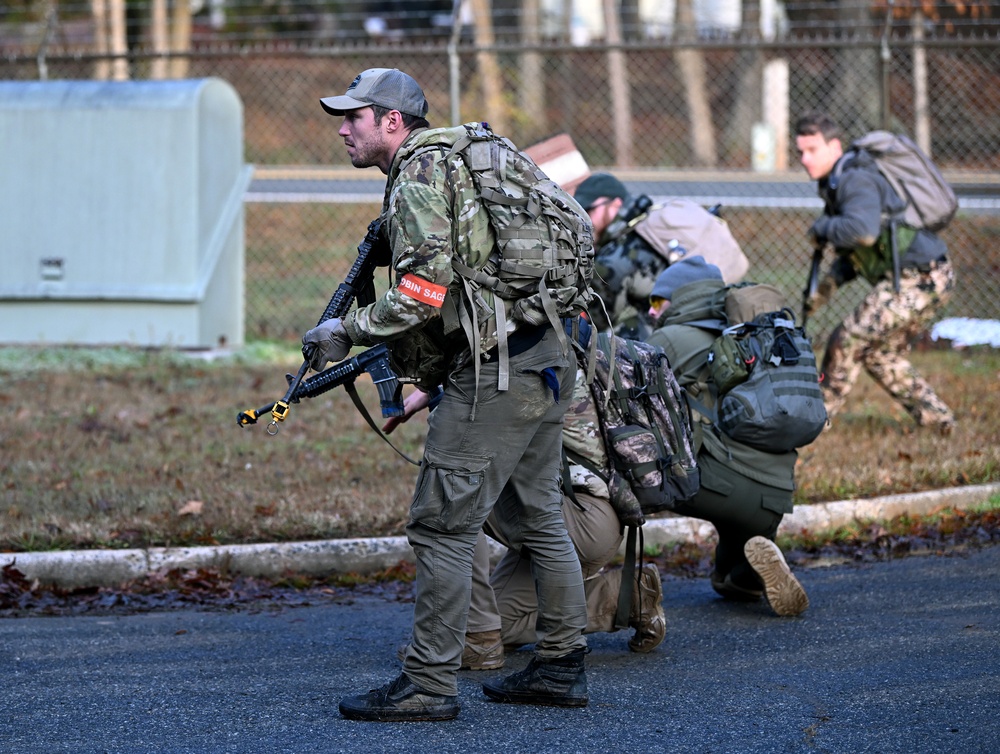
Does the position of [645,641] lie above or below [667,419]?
below

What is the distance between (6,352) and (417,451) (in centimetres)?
444

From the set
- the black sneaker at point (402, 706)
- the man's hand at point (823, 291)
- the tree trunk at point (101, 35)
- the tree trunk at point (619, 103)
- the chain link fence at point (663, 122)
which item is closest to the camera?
the black sneaker at point (402, 706)

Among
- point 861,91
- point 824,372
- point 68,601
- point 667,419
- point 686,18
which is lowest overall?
point 68,601

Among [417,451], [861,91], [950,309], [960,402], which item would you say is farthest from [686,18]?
[417,451]

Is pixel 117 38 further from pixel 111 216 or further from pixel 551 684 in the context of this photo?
pixel 551 684

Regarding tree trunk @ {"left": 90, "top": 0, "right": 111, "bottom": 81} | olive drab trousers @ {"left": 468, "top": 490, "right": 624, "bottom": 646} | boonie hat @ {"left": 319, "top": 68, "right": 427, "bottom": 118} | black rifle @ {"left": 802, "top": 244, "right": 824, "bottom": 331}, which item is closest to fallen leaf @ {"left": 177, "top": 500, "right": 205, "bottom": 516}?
olive drab trousers @ {"left": 468, "top": 490, "right": 624, "bottom": 646}

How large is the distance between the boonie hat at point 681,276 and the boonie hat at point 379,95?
5.98ft

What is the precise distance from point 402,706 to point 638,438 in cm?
123

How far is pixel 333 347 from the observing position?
3.70 metres

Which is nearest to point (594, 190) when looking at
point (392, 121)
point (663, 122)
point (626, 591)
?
point (626, 591)

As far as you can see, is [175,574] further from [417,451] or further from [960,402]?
[960,402]

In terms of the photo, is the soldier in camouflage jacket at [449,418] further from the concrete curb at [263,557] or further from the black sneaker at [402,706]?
the concrete curb at [263,557]

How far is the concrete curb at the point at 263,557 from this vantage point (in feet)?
18.2

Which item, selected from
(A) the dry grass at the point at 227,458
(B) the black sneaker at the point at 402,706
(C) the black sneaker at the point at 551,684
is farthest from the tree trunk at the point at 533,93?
(B) the black sneaker at the point at 402,706
